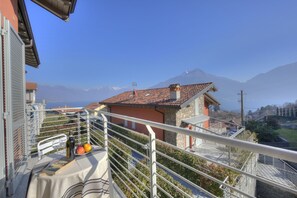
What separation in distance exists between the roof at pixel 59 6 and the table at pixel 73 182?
3.04 m

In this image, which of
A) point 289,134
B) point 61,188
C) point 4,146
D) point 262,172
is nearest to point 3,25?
point 4,146

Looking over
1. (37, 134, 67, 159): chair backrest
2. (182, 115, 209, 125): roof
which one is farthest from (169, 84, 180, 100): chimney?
(37, 134, 67, 159): chair backrest

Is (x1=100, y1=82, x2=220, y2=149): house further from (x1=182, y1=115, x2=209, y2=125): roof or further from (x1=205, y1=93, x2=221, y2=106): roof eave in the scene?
(x1=205, y1=93, x2=221, y2=106): roof eave

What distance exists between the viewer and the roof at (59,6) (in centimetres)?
361

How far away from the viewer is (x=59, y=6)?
3.82 meters

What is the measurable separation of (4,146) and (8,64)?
3.10 ft

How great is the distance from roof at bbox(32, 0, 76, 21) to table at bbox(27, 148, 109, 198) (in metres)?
3.04

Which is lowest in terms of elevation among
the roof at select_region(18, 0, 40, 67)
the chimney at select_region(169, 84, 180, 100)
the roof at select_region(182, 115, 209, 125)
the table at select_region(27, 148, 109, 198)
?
the roof at select_region(182, 115, 209, 125)

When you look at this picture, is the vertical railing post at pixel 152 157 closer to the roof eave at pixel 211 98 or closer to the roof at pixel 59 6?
the roof at pixel 59 6

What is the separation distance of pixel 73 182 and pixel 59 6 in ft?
12.0

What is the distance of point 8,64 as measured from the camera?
216 cm

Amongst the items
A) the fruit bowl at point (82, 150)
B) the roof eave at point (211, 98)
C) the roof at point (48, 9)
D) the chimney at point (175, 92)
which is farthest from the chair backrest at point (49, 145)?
the roof eave at point (211, 98)

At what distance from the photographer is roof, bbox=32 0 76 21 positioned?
11.8 feet

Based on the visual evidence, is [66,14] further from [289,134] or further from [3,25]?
[289,134]
